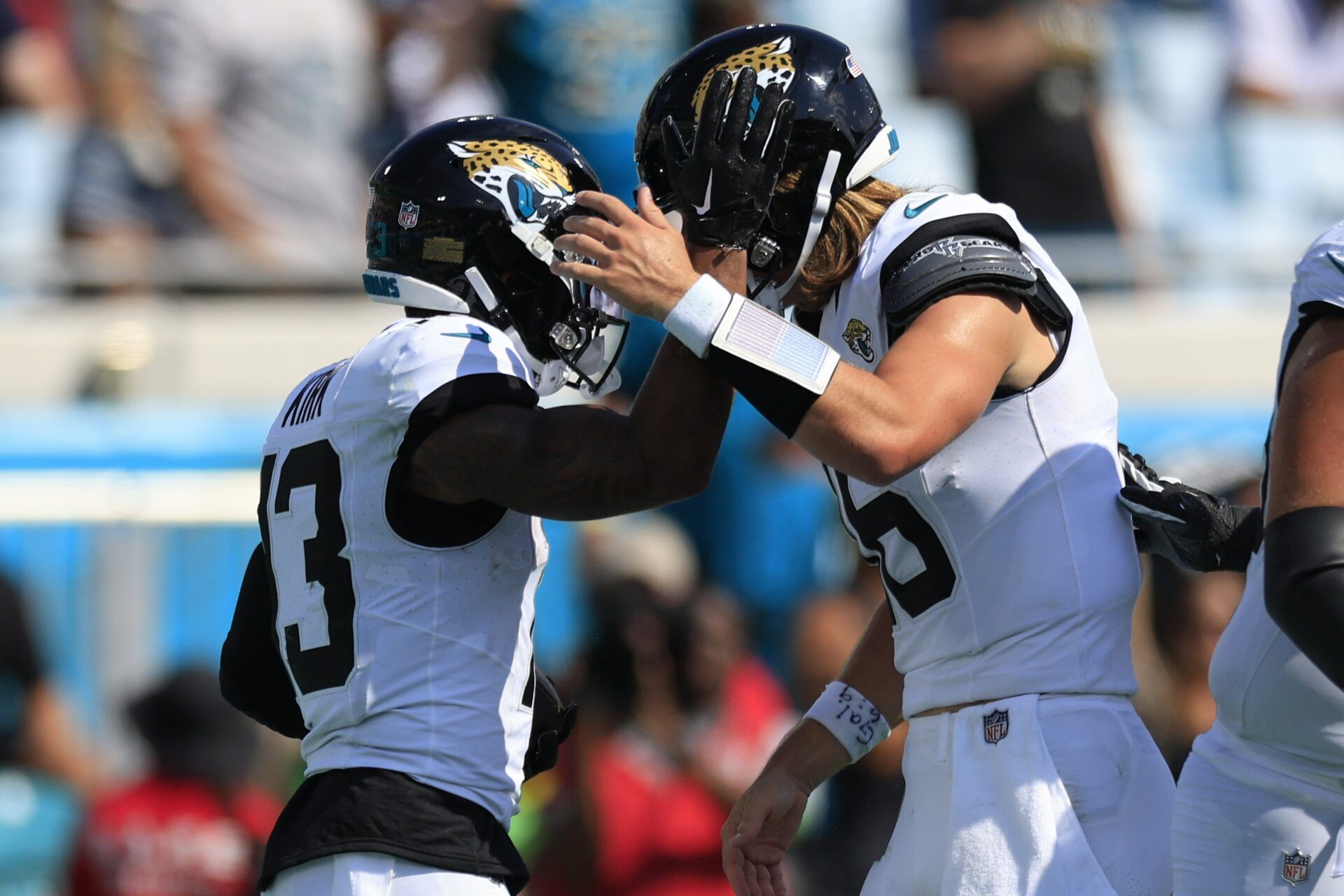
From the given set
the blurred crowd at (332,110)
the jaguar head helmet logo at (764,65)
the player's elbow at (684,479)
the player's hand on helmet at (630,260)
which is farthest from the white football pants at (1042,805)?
the blurred crowd at (332,110)

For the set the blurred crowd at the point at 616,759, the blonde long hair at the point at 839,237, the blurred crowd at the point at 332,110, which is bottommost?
the blurred crowd at the point at 616,759

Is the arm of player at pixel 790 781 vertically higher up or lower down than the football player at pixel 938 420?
lower down

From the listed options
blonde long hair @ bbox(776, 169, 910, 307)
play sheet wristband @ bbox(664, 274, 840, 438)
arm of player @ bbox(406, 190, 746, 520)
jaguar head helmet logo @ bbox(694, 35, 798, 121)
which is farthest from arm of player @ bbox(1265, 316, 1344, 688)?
jaguar head helmet logo @ bbox(694, 35, 798, 121)

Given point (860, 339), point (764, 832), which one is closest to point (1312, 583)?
point (860, 339)

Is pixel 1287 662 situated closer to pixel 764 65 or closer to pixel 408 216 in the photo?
pixel 764 65

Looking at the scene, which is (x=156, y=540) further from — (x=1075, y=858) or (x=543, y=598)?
(x=1075, y=858)

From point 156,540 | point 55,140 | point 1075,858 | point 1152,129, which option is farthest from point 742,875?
point 1152,129

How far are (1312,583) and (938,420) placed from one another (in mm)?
612

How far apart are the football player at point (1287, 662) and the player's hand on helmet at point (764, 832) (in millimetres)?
795

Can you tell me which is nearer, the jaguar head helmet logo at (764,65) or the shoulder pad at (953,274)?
the shoulder pad at (953,274)

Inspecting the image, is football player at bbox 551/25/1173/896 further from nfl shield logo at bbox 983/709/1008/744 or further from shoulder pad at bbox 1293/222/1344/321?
shoulder pad at bbox 1293/222/1344/321

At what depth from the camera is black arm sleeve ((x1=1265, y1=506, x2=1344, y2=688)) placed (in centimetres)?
258

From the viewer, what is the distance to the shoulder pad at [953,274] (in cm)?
285

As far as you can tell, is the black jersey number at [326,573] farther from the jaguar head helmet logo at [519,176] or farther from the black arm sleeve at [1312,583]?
the black arm sleeve at [1312,583]
